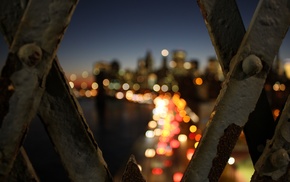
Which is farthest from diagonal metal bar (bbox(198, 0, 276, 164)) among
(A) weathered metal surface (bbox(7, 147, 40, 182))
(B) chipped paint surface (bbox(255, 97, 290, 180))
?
(A) weathered metal surface (bbox(7, 147, 40, 182))

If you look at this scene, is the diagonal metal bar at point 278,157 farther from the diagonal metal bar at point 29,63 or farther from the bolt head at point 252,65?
the diagonal metal bar at point 29,63

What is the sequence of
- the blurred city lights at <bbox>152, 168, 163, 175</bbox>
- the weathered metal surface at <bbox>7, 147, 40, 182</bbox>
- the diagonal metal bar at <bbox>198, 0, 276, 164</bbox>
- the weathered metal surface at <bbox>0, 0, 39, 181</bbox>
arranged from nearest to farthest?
the weathered metal surface at <bbox>0, 0, 39, 181</bbox> → the weathered metal surface at <bbox>7, 147, 40, 182</bbox> → the diagonal metal bar at <bbox>198, 0, 276, 164</bbox> → the blurred city lights at <bbox>152, 168, 163, 175</bbox>

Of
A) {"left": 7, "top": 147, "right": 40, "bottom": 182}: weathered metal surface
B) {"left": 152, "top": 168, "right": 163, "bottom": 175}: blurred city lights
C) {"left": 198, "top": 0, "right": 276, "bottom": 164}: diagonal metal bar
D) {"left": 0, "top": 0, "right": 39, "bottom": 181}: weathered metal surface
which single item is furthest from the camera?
{"left": 152, "top": 168, "right": 163, "bottom": 175}: blurred city lights

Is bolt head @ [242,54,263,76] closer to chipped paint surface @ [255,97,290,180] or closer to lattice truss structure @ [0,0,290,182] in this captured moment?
lattice truss structure @ [0,0,290,182]

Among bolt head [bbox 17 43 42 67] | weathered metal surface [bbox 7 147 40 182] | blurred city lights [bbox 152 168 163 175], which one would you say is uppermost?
bolt head [bbox 17 43 42 67]

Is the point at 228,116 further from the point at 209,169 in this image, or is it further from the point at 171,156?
the point at 171,156

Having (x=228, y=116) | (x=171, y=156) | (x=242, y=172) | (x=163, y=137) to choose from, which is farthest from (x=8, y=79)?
(x=163, y=137)
